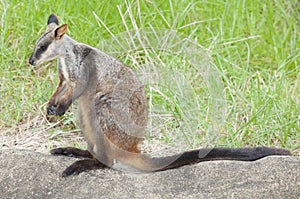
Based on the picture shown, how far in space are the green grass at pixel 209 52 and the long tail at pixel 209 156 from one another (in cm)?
79

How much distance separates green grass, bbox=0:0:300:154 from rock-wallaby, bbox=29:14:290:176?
85cm

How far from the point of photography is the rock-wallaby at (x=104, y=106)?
428cm

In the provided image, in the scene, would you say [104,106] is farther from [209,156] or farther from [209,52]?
[209,52]

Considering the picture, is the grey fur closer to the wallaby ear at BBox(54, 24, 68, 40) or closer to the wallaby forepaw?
the wallaby ear at BBox(54, 24, 68, 40)

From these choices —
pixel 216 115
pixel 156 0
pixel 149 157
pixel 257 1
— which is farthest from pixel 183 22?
pixel 149 157

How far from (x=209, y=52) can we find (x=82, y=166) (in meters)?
2.32

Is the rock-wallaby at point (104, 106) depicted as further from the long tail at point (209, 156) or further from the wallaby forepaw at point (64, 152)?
the wallaby forepaw at point (64, 152)

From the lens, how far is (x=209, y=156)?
173 inches

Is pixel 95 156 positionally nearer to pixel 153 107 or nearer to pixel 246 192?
pixel 246 192

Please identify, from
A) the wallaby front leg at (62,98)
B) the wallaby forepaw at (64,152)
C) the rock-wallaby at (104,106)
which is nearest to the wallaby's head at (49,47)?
the rock-wallaby at (104,106)

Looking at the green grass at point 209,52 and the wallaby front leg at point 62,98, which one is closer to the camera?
the wallaby front leg at point 62,98

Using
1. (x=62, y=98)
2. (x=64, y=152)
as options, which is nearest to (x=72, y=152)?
(x=64, y=152)

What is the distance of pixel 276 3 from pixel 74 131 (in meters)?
2.79

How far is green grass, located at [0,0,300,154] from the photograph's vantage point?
561 centimetres
